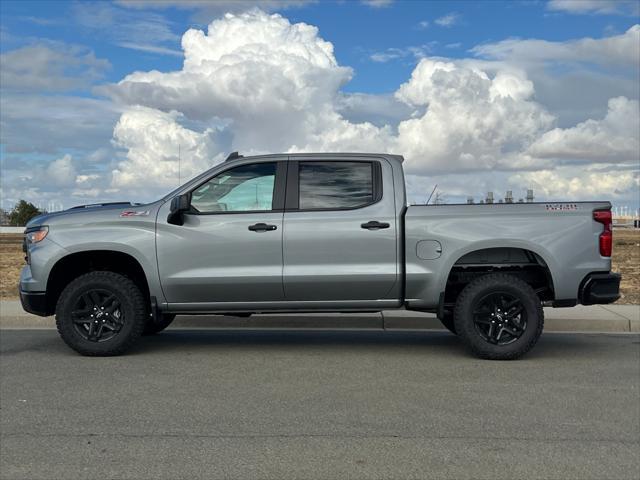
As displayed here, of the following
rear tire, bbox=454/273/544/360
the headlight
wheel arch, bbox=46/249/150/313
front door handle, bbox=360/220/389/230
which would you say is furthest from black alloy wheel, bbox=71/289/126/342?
rear tire, bbox=454/273/544/360

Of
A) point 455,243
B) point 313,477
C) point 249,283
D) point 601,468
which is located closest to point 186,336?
point 249,283

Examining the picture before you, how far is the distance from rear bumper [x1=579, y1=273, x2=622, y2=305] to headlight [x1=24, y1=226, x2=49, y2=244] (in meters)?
5.52

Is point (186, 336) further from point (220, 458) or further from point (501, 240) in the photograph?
point (220, 458)

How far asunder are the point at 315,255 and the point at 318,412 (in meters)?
2.20

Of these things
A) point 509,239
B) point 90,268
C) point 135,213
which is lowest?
point 90,268

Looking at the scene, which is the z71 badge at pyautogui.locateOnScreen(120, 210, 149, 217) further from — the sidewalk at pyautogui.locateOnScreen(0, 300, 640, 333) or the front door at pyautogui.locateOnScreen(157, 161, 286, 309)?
the sidewalk at pyautogui.locateOnScreen(0, 300, 640, 333)

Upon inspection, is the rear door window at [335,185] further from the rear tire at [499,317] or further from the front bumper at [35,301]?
the front bumper at [35,301]

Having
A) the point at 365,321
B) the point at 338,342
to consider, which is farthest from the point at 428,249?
the point at 365,321

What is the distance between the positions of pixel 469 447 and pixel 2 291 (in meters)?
11.7

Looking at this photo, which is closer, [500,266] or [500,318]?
[500,318]

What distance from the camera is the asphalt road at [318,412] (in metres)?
4.32

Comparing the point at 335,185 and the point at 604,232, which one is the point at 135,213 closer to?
the point at 335,185

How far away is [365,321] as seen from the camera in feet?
31.9

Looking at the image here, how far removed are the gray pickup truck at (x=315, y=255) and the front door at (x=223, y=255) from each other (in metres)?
0.01
